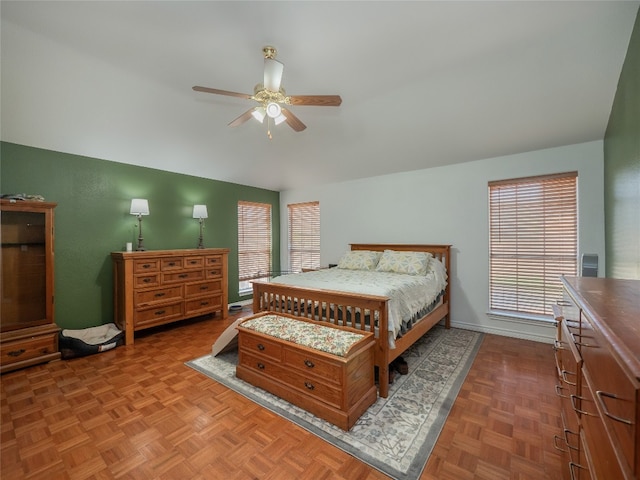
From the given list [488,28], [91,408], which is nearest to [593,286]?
[488,28]

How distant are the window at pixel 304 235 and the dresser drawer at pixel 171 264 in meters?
2.35

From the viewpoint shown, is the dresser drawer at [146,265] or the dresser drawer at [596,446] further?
the dresser drawer at [146,265]

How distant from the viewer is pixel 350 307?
7.77 ft

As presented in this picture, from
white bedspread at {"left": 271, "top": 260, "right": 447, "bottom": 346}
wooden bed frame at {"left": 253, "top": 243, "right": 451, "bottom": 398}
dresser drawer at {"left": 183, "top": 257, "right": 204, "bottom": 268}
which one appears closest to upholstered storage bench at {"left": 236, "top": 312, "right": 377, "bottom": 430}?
wooden bed frame at {"left": 253, "top": 243, "right": 451, "bottom": 398}

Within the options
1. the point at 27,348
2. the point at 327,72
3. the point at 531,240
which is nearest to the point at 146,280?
the point at 27,348

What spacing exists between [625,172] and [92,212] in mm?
5187

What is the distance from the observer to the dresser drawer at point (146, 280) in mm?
3268

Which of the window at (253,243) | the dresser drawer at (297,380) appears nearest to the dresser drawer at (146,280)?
the window at (253,243)

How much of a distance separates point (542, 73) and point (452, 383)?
2.69m

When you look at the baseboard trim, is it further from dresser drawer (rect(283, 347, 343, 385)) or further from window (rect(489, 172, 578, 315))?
dresser drawer (rect(283, 347, 343, 385))

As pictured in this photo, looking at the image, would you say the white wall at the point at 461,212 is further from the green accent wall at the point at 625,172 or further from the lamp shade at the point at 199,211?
the lamp shade at the point at 199,211

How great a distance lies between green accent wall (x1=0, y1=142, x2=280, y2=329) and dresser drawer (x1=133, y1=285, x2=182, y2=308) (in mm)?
569

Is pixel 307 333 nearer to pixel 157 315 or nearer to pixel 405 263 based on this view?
pixel 405 263

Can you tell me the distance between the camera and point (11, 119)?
2619 millimetres
